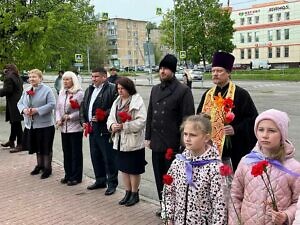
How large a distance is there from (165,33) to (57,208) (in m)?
46.9

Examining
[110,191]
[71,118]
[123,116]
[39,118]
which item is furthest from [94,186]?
[123,116]

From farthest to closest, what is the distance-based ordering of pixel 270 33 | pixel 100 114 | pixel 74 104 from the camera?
pixel 270 33 < pixel 74 104 < pixel 100 114

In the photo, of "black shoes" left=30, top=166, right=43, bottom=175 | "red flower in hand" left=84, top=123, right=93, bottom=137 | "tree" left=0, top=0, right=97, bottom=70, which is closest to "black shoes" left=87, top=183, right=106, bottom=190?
"red flower in hand" left=84, top=123, right=93, bottom=137

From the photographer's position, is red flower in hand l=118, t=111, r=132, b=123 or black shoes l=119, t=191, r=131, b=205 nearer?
red flower in hand l=118, t=111, r=132, b=123

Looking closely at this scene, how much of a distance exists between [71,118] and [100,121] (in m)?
0.72

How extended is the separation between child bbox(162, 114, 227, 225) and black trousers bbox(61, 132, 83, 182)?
3.48 meters

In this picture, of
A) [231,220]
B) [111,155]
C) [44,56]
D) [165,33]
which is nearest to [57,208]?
[111,155]

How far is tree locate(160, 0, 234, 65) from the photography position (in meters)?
46.8

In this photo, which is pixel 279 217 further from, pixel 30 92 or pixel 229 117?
pixel 30 92

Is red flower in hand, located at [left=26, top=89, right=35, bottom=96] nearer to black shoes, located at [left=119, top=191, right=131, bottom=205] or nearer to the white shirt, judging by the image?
the white shirt

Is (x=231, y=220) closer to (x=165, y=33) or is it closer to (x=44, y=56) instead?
(x=44, y=56)

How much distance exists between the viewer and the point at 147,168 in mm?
8148

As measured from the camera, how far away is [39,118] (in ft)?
23.8

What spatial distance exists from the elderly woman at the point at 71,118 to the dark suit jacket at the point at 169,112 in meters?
2.00
